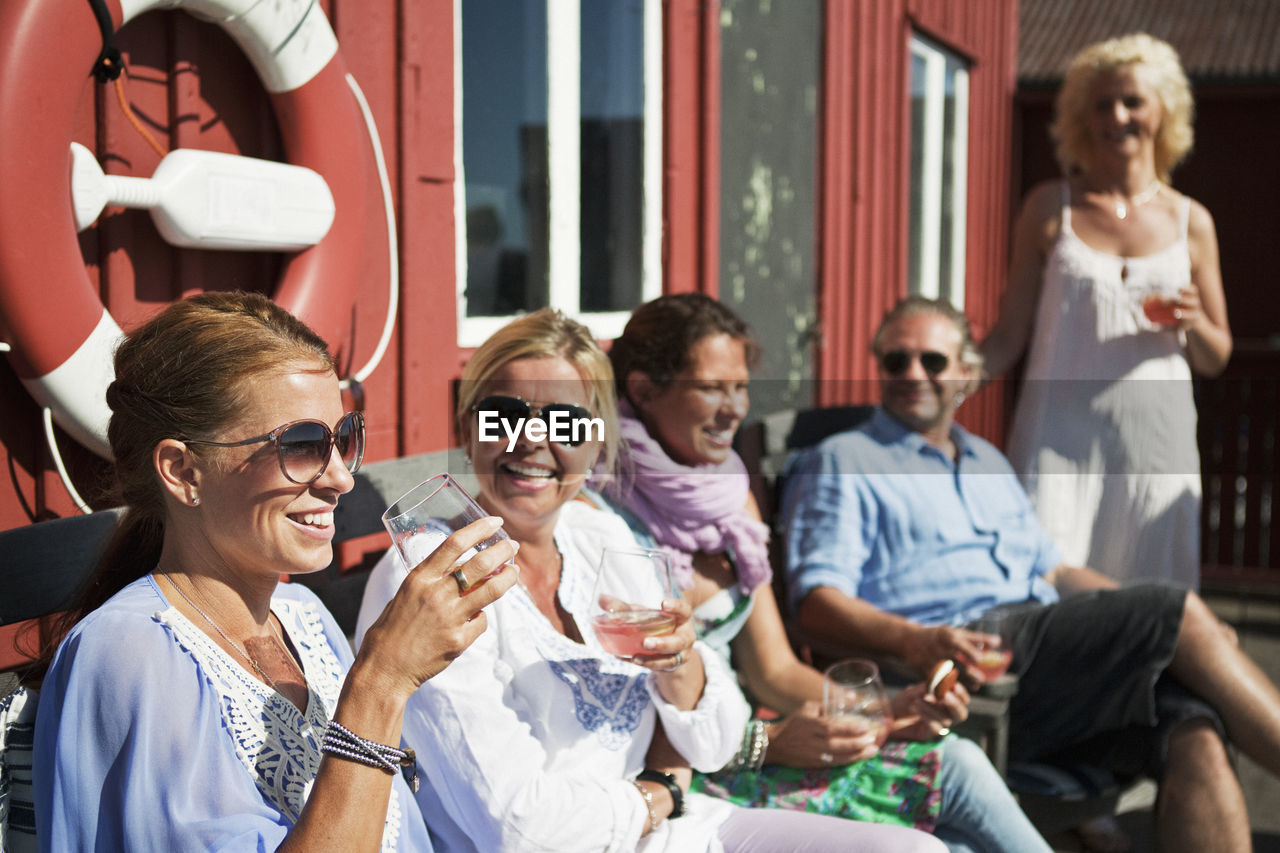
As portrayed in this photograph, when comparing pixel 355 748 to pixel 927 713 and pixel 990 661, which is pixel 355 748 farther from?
pixel 990 661

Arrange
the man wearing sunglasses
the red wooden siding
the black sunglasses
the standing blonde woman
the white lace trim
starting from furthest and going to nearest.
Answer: the red wooden siding → the standing blonde woman → the black sunglasses → the man wearing sunglasses → the white lace trim

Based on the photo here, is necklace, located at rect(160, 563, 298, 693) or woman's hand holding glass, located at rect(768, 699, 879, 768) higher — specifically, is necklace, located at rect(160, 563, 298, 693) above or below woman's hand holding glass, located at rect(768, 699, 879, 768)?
above

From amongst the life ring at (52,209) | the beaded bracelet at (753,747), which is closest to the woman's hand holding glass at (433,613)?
the life ring at (52,209)

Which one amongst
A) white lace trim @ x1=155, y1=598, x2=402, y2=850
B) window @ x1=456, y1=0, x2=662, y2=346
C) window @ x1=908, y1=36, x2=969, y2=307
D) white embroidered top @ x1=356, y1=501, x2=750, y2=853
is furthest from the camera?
window @ x1=908, y1=36, x2=969, y2=307

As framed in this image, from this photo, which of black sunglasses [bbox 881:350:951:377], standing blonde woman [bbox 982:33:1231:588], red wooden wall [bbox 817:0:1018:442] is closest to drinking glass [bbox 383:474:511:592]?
black sunglasses [bbox 881:350:951:377]

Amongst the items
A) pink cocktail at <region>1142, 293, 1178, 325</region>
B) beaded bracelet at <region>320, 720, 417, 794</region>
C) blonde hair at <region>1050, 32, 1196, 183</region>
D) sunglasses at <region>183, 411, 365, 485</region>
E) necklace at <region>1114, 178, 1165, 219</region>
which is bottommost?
beaded bracelet at <region>320, 720, 417, 794</region>

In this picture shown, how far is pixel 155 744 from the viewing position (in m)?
1.17

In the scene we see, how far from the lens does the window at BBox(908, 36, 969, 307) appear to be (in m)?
6.88

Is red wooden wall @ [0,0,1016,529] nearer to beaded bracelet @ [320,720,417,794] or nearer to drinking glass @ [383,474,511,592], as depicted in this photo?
drinking glass @ [383,474,511,592]

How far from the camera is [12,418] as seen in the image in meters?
1.97

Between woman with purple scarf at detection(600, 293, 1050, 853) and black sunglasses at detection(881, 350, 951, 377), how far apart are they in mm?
658

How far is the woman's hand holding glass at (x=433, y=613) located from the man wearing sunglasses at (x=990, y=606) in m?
1.46

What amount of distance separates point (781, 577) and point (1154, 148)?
6.61 ft

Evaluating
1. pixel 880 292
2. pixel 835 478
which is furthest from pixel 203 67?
pixel 880 292
